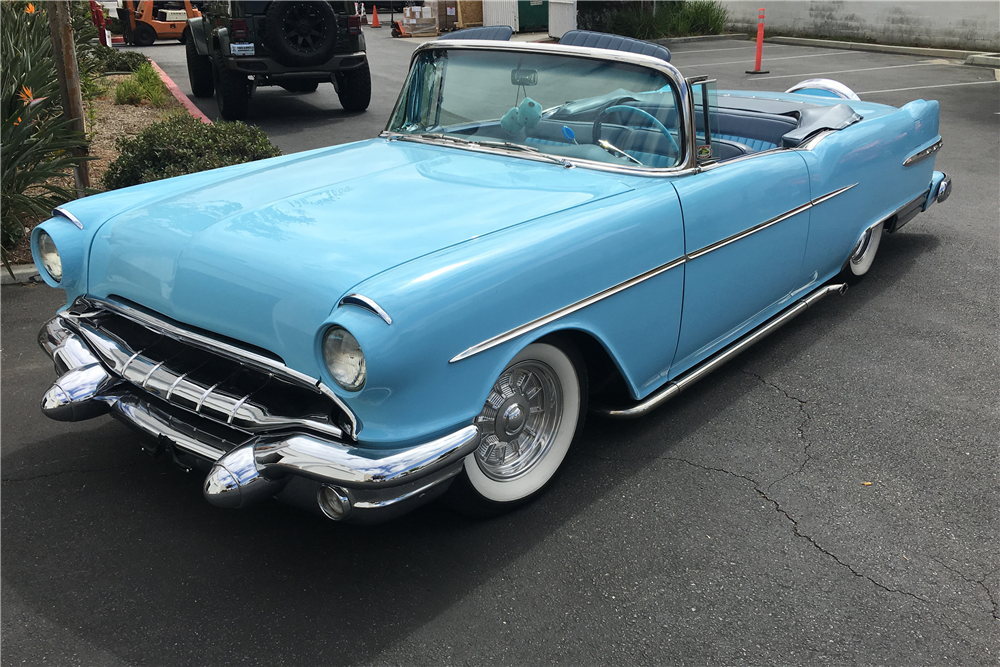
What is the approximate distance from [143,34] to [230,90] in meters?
12.4

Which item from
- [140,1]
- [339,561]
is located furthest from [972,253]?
[140,1]

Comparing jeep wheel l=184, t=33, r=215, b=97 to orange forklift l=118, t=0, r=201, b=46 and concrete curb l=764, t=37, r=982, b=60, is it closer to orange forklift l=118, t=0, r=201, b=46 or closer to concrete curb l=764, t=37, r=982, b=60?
orange forklift l=118, t=0, r=201, b=46

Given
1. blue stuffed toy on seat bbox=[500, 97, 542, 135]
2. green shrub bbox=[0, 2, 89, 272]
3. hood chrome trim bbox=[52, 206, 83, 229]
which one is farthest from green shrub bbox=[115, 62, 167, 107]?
blue stuffed toy on seat bbox=[500, 97, 542, 135]

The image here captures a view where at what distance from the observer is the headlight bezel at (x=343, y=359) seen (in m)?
2.13

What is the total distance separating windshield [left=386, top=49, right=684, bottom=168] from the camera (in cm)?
313

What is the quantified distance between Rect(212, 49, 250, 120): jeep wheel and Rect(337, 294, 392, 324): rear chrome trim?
829 centimetres

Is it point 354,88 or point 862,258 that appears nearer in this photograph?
point 862,258

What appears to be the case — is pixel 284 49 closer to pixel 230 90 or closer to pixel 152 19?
pixel 230 90

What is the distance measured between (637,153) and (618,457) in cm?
118

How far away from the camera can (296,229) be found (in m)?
2.55

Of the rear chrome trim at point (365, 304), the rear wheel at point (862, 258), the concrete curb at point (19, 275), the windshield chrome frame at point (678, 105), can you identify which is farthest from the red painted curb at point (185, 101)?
the rear chrome trim at point (365, 304)

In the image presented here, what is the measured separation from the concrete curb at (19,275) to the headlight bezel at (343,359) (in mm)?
3569

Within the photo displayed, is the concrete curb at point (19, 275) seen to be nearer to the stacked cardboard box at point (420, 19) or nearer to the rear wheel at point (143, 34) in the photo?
the rear wheel at point (143, 34)

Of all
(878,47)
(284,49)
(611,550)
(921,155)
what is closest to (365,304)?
(611,550)
